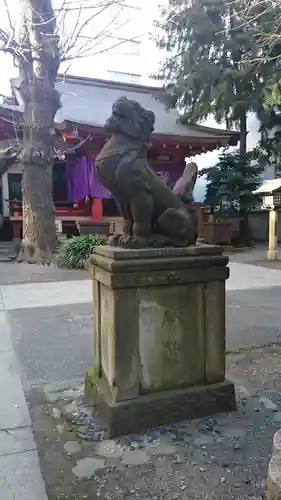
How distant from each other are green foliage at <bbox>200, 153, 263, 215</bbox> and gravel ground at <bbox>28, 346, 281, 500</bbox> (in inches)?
436

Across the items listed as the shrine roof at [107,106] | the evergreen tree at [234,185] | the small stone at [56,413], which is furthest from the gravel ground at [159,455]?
the evergreen tree at [234,185]

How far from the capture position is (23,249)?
9.87 metres

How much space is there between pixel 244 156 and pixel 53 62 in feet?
23.3

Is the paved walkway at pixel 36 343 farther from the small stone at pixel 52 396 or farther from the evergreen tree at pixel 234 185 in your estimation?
the evergreen tree at pixel 234 185

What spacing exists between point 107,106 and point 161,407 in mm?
16565

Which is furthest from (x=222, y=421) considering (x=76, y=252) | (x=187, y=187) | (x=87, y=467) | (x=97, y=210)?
(x=97, y=210)

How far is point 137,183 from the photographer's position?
7.59ft

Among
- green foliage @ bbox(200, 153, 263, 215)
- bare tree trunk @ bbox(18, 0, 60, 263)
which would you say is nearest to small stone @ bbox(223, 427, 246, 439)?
bare tree trunk @ bbox(18, 0, 60, 263)

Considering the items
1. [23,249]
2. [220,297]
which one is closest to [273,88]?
[23,249]

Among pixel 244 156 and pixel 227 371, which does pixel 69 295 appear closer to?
pixel 227 371

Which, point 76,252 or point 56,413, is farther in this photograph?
point 76,252

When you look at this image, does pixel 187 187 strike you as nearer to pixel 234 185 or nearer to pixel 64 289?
pixel 64 289

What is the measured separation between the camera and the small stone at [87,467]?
1904 millimetres

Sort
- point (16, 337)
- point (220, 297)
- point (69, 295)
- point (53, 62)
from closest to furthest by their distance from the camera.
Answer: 1. point (220, 297)
2. point (16, 337)
3. point (69, 295)
4. point (53, 62)
